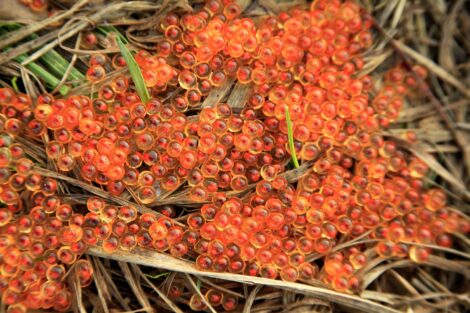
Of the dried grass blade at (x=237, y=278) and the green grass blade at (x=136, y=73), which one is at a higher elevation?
the green grass blade at (x=136, y=73)

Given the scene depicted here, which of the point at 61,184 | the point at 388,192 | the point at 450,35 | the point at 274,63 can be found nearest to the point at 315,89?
the point at 274,63

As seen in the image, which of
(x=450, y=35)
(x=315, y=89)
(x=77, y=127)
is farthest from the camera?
(x=450, y=35)

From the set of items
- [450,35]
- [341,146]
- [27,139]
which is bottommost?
[27,139]

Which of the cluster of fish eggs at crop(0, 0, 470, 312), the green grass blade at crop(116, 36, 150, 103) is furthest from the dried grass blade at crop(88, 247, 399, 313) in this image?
the green grass blade at crop(116, 36, 150, 103)

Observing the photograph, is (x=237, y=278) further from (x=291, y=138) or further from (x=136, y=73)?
(x=136, y=73)

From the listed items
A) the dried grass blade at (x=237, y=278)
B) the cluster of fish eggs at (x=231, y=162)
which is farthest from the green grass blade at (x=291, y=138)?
the dried grass blade at (x=237, y=278)

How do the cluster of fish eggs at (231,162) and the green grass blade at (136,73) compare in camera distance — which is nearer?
the cluster of fish eggs at (231,162)

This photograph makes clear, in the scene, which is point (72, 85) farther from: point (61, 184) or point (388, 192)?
point (388, 192)

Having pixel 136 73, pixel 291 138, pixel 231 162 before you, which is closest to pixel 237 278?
pixel 231 162

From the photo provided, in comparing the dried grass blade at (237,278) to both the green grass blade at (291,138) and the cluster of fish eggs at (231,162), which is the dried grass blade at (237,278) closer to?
the cluster of fish eggs at (231,162)
